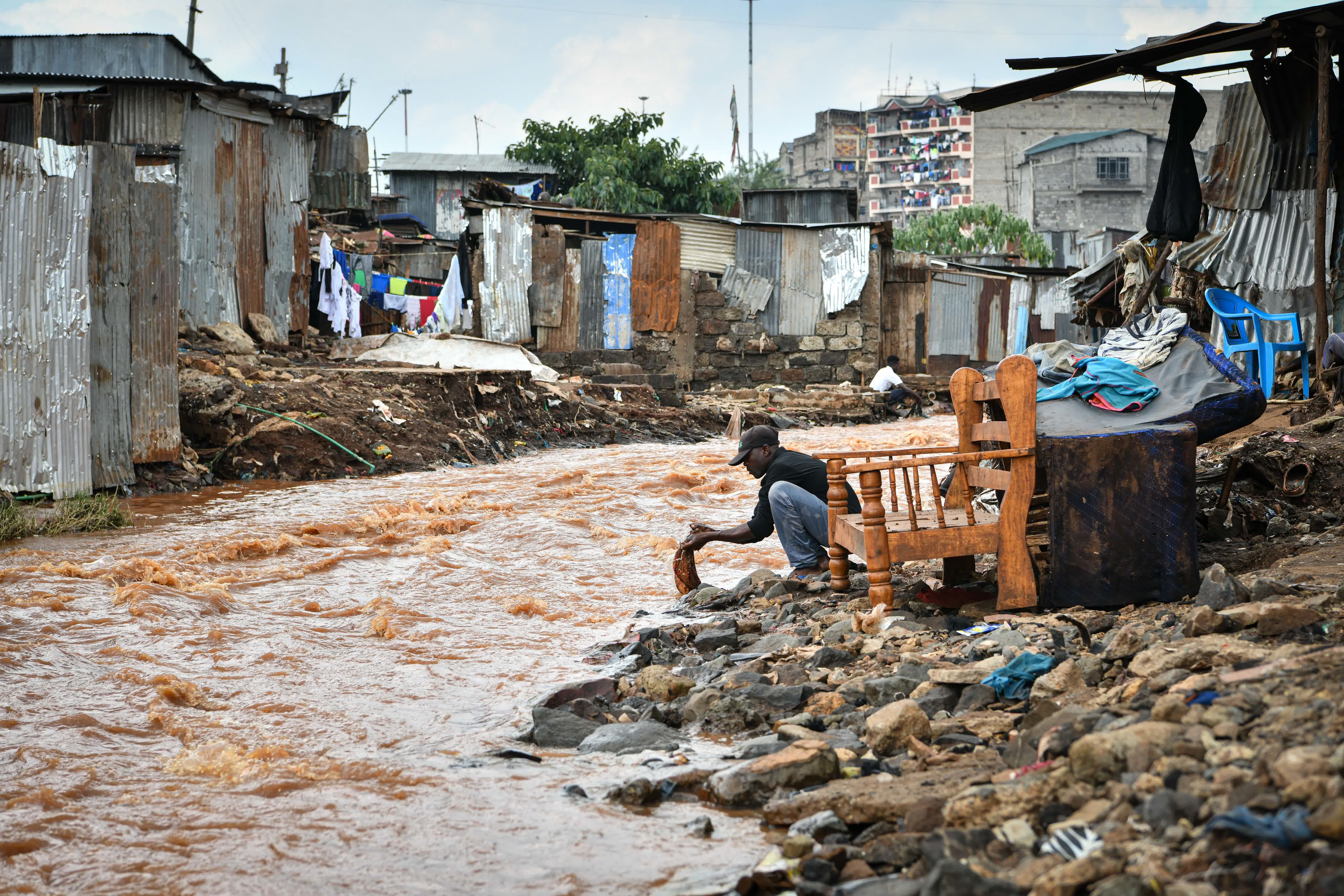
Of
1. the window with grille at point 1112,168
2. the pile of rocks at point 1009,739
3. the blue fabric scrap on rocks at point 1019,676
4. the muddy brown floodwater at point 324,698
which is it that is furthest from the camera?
the window with grille at point 1112,168

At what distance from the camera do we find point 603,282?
21.6 meters

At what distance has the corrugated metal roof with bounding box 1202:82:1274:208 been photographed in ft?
30.6

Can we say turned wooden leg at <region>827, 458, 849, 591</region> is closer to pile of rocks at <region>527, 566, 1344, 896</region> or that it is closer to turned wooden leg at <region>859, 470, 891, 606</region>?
pile of rocks at <region>527, 566, 1344, 896</region>

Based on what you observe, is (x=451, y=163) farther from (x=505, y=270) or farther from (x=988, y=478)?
(x=988, y=478)

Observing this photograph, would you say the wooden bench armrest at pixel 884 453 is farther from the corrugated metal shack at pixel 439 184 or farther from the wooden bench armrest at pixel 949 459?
the corrugated metal shack at pixel 439 184

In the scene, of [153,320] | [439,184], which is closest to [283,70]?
[439,184]

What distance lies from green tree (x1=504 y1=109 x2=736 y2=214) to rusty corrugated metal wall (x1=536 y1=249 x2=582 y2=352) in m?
9.94

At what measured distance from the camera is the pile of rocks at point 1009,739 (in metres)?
2.44

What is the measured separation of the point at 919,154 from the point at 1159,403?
6451cm

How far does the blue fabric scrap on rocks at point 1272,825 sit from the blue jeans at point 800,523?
3.95 metres

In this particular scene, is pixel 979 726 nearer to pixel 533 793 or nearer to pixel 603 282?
pixel 533 793

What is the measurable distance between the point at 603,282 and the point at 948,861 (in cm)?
1958

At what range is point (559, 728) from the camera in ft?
14.7

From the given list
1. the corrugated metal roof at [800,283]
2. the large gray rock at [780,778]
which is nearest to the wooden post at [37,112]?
the large gray rock at [780,778]
